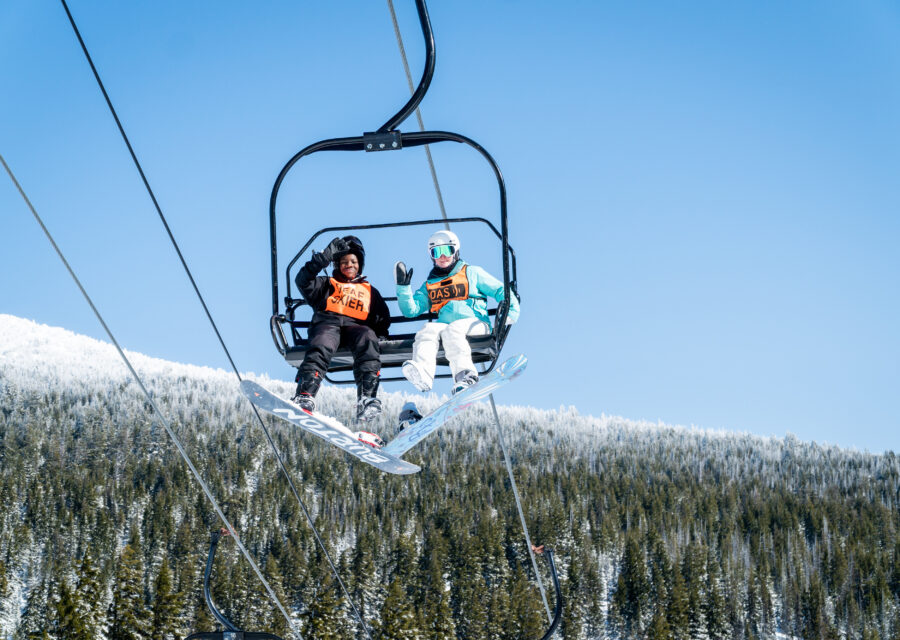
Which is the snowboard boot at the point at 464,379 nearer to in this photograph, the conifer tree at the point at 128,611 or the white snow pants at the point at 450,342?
the white snow pants at the point at 450,342

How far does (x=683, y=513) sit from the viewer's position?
357 ft

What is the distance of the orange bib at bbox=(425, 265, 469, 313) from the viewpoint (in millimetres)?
7859

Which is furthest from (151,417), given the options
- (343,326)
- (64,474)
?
(343,326)

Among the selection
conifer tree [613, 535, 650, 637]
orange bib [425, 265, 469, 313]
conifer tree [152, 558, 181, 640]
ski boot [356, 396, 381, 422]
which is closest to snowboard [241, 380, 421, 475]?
ski boot [356, 396, 381, 422]

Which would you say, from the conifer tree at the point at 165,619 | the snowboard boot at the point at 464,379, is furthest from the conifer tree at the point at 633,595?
the snowboard boot at the point at 464,379

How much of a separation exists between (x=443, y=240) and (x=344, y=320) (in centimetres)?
113

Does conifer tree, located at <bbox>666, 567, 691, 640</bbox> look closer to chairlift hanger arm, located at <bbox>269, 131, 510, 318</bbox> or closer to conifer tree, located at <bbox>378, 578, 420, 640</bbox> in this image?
conifer tree, located at <bbox>378, 578, 420, 640</bbox>

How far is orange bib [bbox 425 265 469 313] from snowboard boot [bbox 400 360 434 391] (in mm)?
625

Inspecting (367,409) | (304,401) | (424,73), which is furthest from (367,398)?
(424,73)

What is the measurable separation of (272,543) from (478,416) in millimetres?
68000

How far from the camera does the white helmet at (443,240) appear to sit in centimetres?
811

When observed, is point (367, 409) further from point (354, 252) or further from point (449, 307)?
point (354, 252)

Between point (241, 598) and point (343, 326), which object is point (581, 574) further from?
point (343, 326)

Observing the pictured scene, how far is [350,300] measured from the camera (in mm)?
7855
